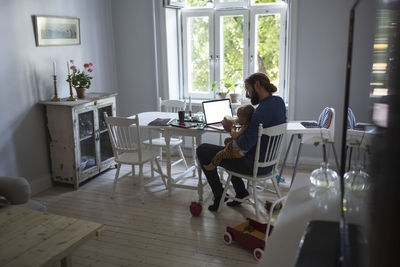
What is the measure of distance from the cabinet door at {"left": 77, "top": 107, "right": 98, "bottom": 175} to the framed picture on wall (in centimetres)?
81

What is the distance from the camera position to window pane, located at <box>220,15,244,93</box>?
4708mm

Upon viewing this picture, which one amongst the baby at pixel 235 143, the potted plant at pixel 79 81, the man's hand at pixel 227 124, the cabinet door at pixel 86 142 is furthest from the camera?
the potted plant at pixel 79 81

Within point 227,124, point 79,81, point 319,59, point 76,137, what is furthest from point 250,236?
point 79,81

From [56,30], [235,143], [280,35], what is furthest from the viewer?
[280,35]

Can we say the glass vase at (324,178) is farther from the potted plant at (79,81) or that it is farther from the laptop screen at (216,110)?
the potted plant at (79,81)

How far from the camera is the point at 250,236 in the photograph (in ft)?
8.79

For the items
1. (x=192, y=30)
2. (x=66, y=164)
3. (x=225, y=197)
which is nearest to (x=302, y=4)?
(x=192, y=30)

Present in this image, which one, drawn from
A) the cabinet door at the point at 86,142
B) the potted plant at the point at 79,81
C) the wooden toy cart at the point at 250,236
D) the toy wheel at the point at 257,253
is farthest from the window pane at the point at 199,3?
the toy wheel at the point at 257,253

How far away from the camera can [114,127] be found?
3.58 m

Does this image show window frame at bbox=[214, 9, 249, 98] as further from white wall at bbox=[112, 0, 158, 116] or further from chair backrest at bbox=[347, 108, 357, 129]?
chair backrest at bbox=[347, 108, 357, 129]

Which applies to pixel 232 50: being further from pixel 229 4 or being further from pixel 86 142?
pixel 86 142

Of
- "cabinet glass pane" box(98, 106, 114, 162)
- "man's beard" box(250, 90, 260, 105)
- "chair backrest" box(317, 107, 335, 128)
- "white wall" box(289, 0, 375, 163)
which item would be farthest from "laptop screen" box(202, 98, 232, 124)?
"cabinet glass pane" box(98, 106, 114, 162)

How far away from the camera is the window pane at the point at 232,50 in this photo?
15.4 feet

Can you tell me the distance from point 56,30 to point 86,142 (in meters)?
1.23
